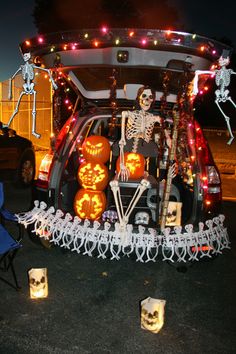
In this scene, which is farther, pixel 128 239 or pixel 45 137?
pixel 45 137

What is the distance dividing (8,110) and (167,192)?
12.7 meters

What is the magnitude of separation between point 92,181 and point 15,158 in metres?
4.25

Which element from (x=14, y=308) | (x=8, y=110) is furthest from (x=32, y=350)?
(x=8, y=110)

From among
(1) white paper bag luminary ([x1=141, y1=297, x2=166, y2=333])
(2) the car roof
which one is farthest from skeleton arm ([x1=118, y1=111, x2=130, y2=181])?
(1) white paper bag luminary ([x1=141, y1=297, x2=166, y2=333])

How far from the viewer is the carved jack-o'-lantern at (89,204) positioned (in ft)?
15.0

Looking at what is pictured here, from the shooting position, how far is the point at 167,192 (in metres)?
4.11

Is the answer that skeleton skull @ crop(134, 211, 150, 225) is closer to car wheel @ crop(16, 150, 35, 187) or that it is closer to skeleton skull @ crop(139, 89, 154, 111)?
skeleton skull @ crop(139, 89, 154, 111)

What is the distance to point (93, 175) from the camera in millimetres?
4660

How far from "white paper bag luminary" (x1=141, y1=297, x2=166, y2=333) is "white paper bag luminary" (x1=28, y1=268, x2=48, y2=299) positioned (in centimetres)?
102

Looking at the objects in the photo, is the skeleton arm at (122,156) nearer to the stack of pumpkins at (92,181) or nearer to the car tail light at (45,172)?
the stack of pumpkins at (92,181)

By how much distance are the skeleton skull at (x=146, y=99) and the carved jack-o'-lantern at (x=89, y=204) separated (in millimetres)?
1151

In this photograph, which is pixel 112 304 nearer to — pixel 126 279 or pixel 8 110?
pixel 126 279

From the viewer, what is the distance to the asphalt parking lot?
3.08m

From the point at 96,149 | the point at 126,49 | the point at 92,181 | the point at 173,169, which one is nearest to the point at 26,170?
the point at 96,149
